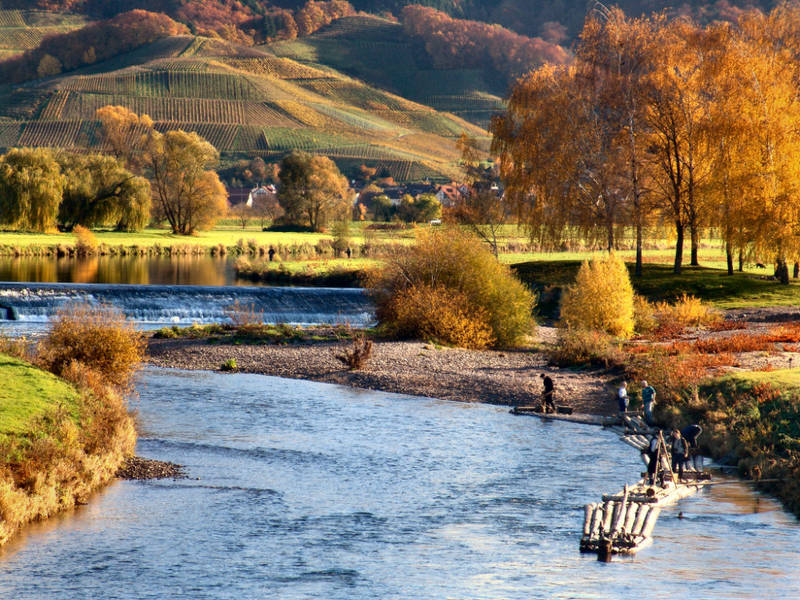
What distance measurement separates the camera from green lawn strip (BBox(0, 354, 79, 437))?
20781mm

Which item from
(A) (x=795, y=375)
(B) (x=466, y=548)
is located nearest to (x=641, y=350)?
(A) (x=795, y=375)

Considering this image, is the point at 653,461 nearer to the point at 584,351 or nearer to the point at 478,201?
the point at 584,351

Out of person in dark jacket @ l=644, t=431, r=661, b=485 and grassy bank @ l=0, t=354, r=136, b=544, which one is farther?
person in dark jacket @ l=644, t=431, r=661, b=485

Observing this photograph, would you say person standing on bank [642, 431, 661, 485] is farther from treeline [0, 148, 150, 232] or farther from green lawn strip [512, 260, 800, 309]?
treeline [0, 148, 150, 232]

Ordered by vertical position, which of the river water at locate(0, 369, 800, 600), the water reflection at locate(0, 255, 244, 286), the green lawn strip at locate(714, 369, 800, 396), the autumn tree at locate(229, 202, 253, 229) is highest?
the autumn tree at locate(229, 202, 253, 229)

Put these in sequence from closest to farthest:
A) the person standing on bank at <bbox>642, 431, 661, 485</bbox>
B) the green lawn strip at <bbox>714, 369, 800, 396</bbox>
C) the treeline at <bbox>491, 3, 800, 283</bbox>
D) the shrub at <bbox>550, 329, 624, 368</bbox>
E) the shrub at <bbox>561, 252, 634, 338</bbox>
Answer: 1. the person standing on bank at <bbox>642, 431, 661, 485</bbox>
2. the green lawn strip at <bbox>714, 369, 800, 396</bbox>
3. the shrub at <bbox>550, 329, 624, 368</bbox>
4. the shrub at <bbox>561, 252, 634, 338</bbox>
5. the treeline at <bbox>491, 3, 800, 283</bbox>

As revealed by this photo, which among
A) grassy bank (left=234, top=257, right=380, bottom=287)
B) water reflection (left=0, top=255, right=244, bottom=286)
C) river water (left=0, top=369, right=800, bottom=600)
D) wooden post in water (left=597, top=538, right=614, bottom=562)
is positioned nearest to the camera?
river water (left=0, top=369, right=800, bottom=600)

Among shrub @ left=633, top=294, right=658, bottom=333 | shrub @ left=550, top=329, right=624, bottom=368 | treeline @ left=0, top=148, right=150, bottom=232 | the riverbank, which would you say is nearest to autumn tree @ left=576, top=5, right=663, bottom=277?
shrub @ left=633, top=294, right=658, bottom=333

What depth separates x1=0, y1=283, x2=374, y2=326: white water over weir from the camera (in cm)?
5047

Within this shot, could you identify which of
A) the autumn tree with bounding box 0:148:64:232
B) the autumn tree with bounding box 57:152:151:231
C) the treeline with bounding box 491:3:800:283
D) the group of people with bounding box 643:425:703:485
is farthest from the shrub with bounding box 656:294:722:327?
the autumn tree with bounding box 57:152:151:231

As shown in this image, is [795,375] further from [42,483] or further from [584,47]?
[584,47]

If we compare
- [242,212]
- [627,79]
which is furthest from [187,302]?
[242,212]

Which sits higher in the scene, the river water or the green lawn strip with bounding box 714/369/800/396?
the green lawn strip with bounding box 714/369/800/396

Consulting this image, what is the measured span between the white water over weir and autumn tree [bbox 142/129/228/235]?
51.9 metres
